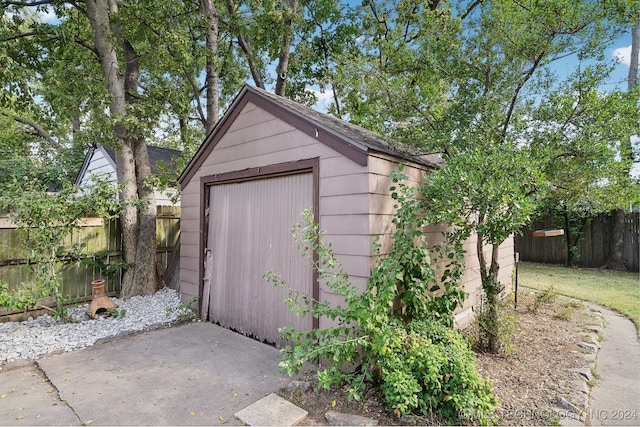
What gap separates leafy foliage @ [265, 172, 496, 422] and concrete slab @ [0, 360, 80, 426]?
5.91ft

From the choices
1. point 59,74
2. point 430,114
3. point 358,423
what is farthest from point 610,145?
point 59,74

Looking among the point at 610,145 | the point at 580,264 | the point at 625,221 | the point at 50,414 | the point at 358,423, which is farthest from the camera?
the point at 580,264

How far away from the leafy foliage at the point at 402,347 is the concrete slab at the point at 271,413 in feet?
0.98

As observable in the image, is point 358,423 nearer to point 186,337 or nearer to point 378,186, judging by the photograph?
point 378,186

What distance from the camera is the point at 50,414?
2.50 m

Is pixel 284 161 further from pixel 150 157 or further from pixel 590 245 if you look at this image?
pixel 590 245

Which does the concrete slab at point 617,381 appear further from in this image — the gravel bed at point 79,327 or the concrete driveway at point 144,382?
the gravel bed at point 79,327

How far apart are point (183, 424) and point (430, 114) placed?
393 cm

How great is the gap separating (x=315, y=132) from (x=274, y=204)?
3.50 ft

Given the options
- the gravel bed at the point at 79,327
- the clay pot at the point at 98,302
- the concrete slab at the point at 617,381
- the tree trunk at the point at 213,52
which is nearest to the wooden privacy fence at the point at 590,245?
the concrete slab at the point at 617,381

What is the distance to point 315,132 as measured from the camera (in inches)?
137

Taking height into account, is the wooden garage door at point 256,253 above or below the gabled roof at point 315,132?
below

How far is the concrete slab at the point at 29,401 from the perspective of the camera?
2.42 metres

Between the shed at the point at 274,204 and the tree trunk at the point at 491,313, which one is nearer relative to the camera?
the shed at the point at 274,204
